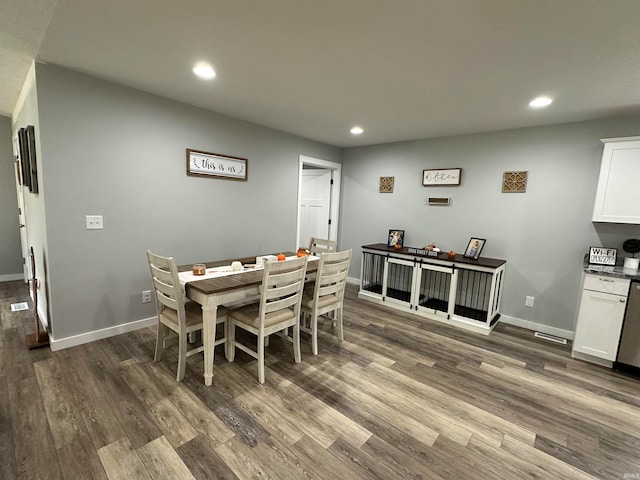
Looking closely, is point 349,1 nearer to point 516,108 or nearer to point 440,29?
point 440,29

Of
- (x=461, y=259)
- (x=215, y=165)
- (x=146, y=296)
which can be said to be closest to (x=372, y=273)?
(x=461, y=259)

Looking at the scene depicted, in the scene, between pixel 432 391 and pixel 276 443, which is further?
pixel 432 391

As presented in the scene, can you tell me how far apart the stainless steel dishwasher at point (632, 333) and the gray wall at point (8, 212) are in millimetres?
7513

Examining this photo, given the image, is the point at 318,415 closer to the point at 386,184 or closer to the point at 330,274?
the point at 330,274

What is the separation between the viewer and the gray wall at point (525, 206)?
315cm

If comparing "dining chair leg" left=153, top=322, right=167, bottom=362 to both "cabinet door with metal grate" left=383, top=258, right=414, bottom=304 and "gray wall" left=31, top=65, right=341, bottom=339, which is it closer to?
"gray wall" left=31, top=65, right=341, bottom=339

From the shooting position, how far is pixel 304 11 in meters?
1.54

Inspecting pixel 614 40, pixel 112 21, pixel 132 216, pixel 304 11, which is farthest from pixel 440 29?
pixel 132 216

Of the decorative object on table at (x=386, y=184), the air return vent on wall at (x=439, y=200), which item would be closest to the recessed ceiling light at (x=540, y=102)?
the air return vent on wall at (x=439, y=200)

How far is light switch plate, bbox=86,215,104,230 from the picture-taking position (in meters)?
2.62

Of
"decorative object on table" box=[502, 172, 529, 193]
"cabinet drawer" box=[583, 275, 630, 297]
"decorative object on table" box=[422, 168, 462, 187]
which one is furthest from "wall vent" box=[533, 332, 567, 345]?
"decorative object on table" box=[422, 168, 462, 187]

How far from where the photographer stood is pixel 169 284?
2162 millimetres

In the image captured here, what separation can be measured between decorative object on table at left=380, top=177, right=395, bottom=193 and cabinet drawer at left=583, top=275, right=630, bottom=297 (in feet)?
8.63

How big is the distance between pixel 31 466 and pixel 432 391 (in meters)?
2.47
